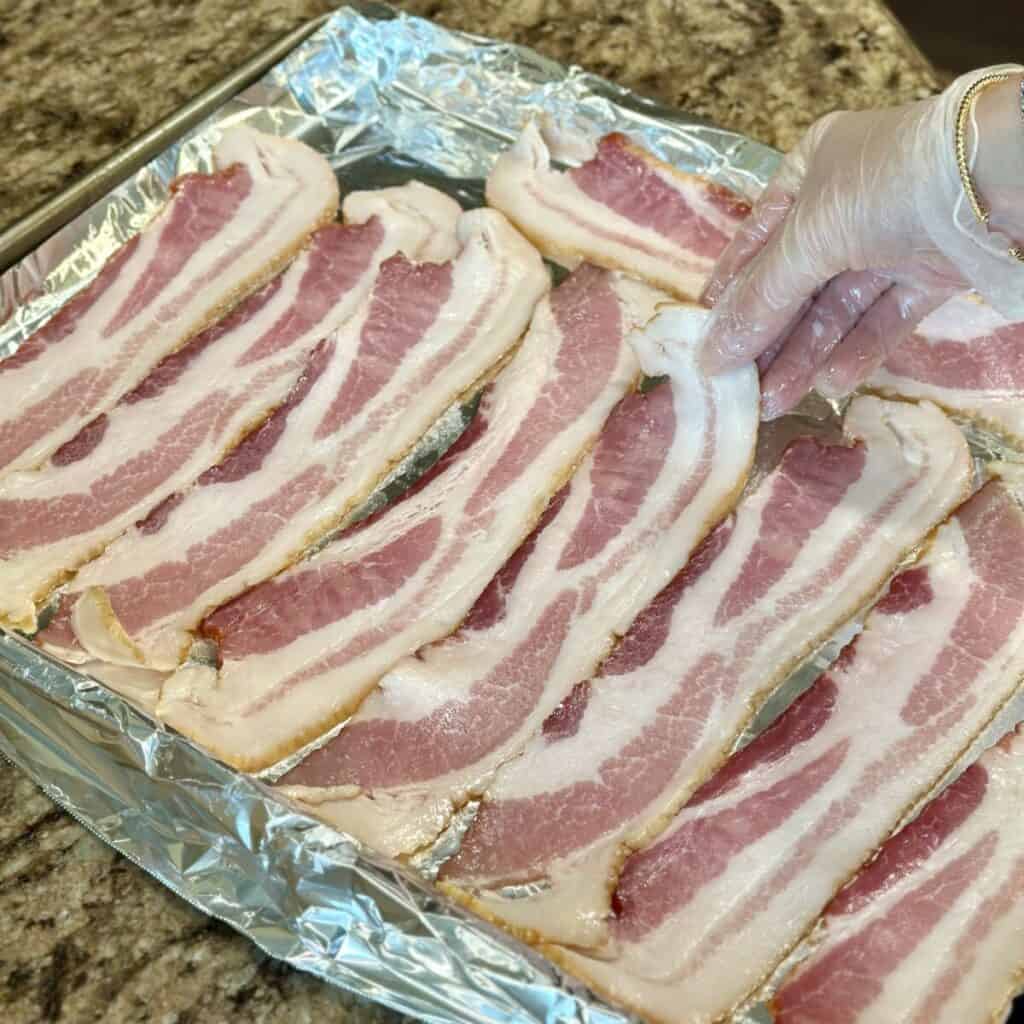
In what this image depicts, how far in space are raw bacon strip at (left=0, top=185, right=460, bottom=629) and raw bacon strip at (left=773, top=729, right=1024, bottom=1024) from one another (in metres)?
1.58

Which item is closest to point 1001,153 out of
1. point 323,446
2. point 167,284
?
point 323,446

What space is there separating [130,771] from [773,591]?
1.24 metres

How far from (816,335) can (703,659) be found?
73cm

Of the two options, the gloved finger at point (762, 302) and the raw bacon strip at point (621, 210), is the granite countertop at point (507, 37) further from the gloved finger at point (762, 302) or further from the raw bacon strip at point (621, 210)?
the gloved finger at point (762, 302)

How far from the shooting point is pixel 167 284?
2688 mm

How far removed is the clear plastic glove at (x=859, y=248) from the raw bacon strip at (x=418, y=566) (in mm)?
319

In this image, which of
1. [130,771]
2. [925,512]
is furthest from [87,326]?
[925,512]

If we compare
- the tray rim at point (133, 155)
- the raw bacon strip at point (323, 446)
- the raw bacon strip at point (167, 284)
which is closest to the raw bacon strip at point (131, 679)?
the raw bacon strip at point (323, 446)

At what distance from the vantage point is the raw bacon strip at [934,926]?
1.70 meters

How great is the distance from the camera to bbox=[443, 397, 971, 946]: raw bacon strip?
73.0 inches

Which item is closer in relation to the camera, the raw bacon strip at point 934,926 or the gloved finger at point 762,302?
the raw bacon strip at point 934,926

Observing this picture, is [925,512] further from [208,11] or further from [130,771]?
[208,11]

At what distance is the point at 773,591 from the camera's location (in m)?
2.14

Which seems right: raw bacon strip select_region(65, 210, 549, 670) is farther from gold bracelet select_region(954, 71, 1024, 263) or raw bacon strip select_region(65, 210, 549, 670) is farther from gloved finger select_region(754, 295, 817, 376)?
gold bracelet select_region(954, 71, 1024, 263)
